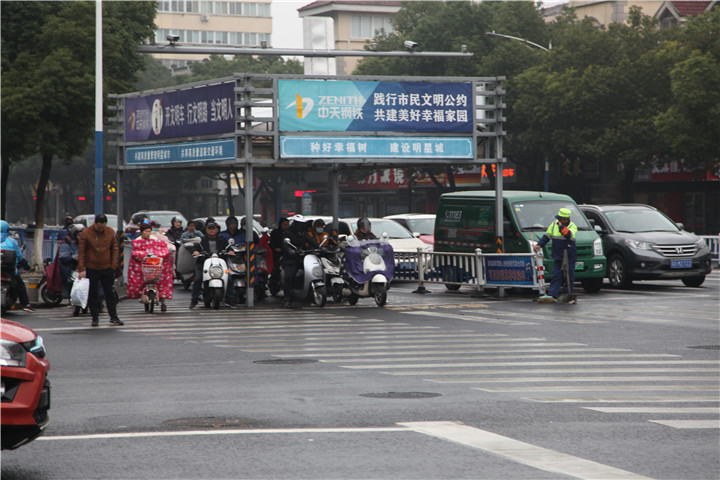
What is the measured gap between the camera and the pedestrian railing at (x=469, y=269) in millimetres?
23344

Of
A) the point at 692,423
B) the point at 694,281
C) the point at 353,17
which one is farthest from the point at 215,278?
the point at 353,17

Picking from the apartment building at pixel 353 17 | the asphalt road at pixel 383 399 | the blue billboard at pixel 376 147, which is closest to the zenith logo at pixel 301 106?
the blue billboard at pixel 376 147

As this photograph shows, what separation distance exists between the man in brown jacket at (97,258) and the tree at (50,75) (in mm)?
14146

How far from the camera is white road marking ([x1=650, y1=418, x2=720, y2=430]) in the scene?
8711mm

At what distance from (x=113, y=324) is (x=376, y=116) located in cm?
734

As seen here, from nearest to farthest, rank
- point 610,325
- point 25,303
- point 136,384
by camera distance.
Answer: point 136,384
point 610,325
point 25,303

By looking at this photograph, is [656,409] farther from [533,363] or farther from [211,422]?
[211,422]

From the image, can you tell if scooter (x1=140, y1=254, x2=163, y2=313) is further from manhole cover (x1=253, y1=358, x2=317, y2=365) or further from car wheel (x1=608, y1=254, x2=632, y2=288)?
car wheel (x1=608, y1=254, x2=632, y2=288)

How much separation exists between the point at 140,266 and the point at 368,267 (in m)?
4.00

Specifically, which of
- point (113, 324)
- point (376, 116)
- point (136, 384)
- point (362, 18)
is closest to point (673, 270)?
point (376, 116)

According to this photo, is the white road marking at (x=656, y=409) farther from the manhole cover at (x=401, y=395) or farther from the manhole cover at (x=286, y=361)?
the manhole cover at (x=286, y=361)

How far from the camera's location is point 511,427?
858 cm

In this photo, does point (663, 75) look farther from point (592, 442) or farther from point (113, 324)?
point (592, 442)

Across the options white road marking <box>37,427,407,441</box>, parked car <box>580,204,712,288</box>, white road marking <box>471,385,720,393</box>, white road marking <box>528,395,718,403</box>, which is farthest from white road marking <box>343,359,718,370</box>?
parked car <box>580,204,712,288</box>
